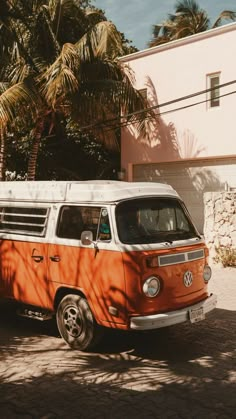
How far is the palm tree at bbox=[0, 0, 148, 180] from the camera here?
14.2 meters

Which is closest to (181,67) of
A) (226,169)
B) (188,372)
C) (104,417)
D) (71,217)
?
(226,169)

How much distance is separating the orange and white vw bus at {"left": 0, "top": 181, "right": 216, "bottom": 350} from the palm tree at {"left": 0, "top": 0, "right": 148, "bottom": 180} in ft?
24.8

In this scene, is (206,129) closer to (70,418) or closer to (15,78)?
(15,78)

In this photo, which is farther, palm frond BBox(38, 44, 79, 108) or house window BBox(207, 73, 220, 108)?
house window BBox(207, 73, 220, 108)

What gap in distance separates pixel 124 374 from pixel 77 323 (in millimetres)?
1108

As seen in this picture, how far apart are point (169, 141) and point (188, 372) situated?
13247 millimetres

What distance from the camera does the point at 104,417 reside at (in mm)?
4469

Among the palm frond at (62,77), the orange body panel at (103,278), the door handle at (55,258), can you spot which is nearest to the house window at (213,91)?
the palm frond at (62,77)

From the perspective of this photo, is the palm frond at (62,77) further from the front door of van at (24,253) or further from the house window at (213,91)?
the front door of van at (24,253)

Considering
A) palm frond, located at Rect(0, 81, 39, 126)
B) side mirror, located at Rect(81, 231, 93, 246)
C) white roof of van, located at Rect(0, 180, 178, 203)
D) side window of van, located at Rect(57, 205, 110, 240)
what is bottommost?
side mirror, located at Rect(81, 231, 93, 246)

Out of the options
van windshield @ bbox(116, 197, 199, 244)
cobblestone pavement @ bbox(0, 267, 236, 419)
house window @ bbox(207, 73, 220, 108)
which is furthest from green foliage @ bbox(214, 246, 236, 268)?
house window @ bbox(207, 73, 220, 108)

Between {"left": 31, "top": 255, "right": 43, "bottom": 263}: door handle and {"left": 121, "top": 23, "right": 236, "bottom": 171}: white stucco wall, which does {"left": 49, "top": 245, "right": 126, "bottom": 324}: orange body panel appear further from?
{"left": 121, "top": 23, "right": 236, "bottom": 171}: white stucco wall

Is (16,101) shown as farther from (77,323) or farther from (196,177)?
(77,323)

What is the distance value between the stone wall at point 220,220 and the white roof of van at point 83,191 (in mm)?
5907
